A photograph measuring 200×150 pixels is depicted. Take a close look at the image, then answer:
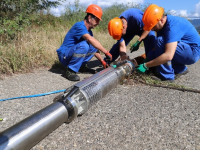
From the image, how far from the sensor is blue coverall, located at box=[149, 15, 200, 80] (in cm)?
234

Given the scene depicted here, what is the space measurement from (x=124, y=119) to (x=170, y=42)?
4.39 ft

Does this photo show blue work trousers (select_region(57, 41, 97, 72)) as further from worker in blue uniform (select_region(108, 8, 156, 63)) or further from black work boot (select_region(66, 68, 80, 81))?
worker in blue uniform (select_region(108, 8, 156, 63))

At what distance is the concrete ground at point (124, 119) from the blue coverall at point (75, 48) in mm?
601

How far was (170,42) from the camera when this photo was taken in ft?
7.59

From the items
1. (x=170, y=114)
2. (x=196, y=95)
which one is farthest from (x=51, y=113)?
(x=196, y=95)

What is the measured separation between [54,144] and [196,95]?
1.87m

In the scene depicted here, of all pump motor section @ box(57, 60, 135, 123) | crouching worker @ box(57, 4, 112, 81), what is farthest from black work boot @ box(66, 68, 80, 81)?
pump motor section @ box(57, 60, 135, 123)

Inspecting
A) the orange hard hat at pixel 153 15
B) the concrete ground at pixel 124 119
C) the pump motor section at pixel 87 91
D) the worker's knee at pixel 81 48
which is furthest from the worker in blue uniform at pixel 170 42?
the worker's knee at pixel 81 48

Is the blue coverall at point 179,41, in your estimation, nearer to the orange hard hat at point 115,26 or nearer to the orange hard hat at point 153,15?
the orange hard hat at point 153,15

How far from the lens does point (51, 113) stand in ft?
4.11

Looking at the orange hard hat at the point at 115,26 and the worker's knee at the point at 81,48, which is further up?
the orange hard hat at the point at 115,26

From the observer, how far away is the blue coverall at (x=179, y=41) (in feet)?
7.68

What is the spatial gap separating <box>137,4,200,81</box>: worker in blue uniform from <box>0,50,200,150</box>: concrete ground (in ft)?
1.48

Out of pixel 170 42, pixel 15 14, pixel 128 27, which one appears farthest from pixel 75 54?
pixel 15 14
